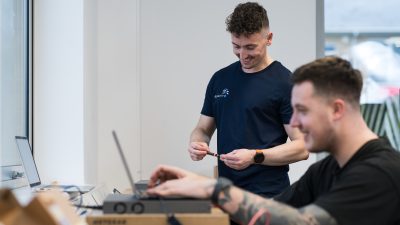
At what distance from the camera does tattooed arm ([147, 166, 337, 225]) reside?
139cm

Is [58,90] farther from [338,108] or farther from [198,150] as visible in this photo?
[338,108]

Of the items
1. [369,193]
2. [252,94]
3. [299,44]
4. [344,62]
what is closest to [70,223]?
[369,193]

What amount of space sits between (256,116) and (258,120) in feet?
0.06

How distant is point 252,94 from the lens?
7.64 ft

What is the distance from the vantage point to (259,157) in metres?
2.19

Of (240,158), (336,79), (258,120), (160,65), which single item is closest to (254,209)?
(336,79)

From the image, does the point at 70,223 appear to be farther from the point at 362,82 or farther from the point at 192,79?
the point at 192,79

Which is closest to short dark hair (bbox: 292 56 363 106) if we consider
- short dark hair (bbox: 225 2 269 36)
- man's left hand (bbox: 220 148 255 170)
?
man's left hand (bbox: 220 148 255 170)

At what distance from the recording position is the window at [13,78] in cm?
285

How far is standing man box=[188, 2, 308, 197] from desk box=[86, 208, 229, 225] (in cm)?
86

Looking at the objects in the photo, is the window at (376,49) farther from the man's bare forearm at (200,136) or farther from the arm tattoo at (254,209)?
the arm tattoo at (254,209)

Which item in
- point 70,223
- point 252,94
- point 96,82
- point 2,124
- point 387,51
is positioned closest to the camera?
point 70,223

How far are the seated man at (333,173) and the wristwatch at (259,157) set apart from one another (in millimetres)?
520

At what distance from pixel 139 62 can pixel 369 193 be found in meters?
2.49
